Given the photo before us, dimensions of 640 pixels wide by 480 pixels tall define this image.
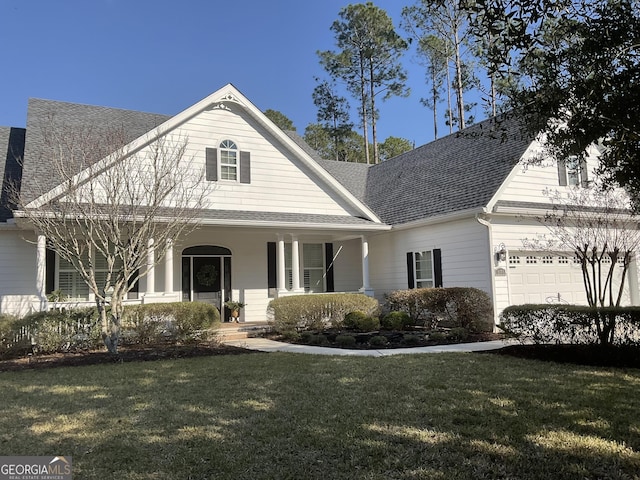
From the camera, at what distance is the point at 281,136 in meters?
15.0

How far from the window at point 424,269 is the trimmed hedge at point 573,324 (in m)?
5.07

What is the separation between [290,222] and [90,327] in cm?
602

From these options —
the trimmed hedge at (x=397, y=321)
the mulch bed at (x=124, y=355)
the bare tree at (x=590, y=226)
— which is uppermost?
the bare tree at (x=590, y=226)

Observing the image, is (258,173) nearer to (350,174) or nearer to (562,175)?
(350,174)

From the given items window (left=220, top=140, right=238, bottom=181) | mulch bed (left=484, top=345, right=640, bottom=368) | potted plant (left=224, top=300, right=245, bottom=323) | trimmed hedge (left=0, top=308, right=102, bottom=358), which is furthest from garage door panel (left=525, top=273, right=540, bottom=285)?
trimmed hedge (left=0, top=308, right=102, bottom=358)

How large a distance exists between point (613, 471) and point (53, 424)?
5162 mm

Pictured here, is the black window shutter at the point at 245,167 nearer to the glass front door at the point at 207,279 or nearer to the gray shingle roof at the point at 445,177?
the glass front door at the point at 207,279

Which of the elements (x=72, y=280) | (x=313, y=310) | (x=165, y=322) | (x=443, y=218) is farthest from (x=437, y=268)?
(x=72, y=280)

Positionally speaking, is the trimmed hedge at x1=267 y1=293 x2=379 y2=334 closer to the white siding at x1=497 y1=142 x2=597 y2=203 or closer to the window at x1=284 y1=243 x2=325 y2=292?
the window at x1=284 y1=243 x2=325 y2=292

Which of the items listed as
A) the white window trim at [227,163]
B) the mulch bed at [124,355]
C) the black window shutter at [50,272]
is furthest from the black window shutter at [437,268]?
the black window shutter at [50,272]

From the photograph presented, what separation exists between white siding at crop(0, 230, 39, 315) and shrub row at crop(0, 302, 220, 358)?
8.03 ft

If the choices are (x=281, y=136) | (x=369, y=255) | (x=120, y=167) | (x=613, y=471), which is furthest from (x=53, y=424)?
(x=369, y=255)

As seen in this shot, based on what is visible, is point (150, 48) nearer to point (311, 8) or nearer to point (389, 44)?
point (311, 8)

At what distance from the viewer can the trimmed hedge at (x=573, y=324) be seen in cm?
826
